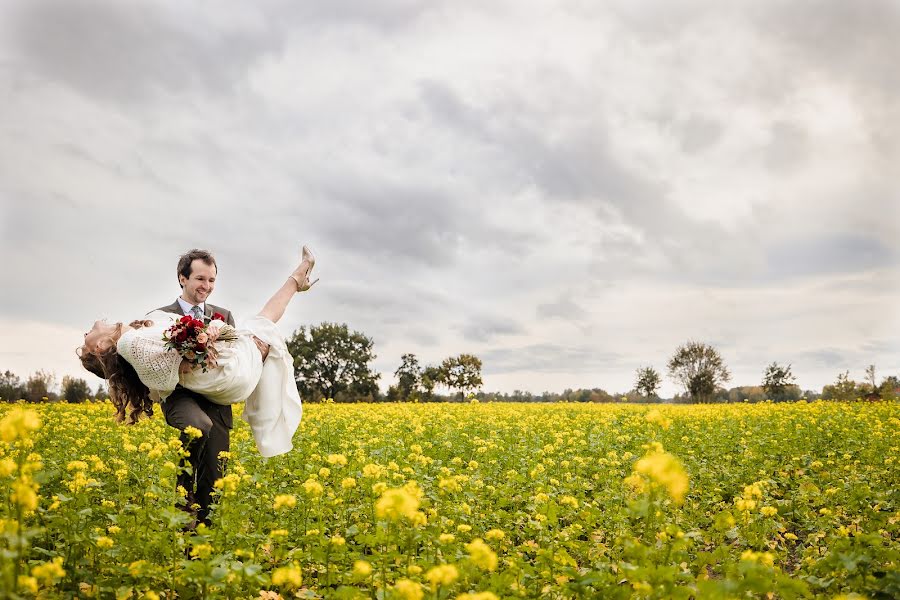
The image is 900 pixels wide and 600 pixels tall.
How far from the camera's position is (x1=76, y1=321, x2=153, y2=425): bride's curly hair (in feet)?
16.3

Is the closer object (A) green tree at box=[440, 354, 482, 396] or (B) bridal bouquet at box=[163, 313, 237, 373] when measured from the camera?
(B) bridal bouquet at box=[163, 313, 237, 373]

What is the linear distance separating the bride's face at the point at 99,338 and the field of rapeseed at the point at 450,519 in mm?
941

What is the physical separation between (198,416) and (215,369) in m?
0.44

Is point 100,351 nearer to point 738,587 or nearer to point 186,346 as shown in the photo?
point 186,346

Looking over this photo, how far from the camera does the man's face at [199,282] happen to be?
18.2 feet

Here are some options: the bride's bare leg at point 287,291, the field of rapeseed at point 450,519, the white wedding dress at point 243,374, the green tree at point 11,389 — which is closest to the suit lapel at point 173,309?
the white wedding dress at point 243,374

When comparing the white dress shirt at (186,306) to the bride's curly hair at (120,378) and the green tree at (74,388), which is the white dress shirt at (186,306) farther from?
the green tree at (74,388)

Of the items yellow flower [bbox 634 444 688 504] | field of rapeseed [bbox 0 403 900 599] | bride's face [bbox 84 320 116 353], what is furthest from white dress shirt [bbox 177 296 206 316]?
yellow flower [bbox 634 444 688 504]

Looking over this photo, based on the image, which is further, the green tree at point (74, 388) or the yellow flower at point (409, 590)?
the green tree at point (74, 388)

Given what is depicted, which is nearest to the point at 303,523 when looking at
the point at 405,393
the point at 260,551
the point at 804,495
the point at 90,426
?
the point at 260,551

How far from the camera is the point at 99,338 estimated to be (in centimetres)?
491

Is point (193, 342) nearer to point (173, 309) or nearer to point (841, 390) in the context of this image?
point (173, 309)

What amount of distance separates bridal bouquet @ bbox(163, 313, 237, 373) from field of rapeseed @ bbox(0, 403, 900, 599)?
67cm

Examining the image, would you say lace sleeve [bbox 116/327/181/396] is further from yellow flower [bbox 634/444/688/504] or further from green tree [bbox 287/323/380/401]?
green tree [bbox 287/323/380/401]
